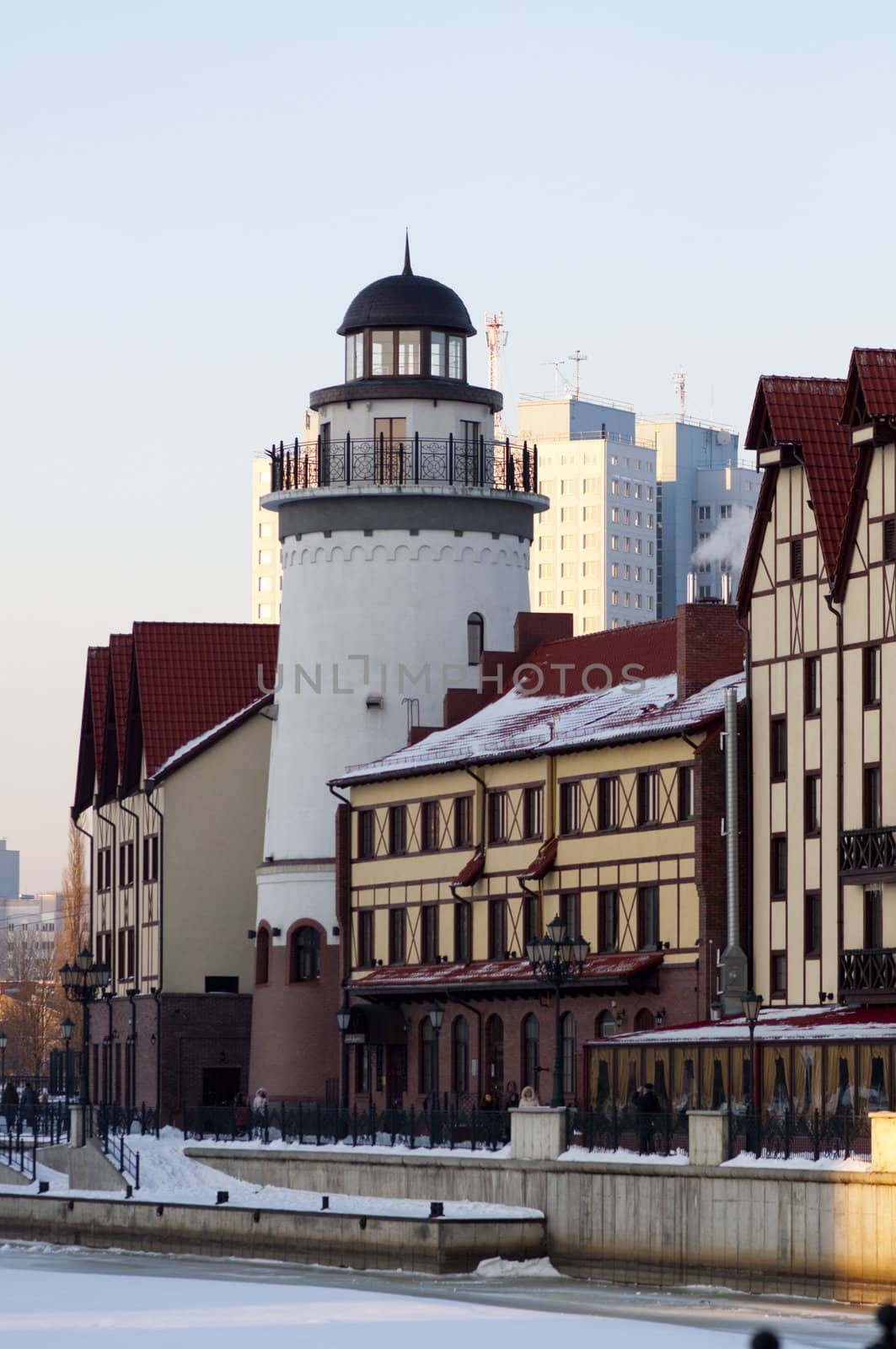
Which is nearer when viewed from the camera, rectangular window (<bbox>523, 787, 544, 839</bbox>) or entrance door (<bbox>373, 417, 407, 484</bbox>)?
rectangular window (<bbox>523, 787, 544, 839</bbox>)

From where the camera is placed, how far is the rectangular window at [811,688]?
67.7 metres

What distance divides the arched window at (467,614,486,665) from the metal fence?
58.5 ft

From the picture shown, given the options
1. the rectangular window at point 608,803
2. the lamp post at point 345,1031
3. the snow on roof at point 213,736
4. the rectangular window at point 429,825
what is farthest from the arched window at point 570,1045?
the snow on roof at point 213,736

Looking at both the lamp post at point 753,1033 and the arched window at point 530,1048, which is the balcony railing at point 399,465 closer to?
the arched window at point 530,1048

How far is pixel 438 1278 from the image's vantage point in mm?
54438

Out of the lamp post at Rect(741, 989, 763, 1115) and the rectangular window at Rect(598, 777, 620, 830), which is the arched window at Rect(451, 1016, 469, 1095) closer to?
the rectangular window at Rect(598, 777, 620, 830)

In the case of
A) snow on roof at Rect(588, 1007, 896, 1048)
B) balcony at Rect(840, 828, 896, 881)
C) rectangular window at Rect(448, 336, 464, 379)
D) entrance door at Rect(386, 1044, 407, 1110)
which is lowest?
entrance door at Rect(386, 1044, 407, 1110)

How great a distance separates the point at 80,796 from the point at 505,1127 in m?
51.8

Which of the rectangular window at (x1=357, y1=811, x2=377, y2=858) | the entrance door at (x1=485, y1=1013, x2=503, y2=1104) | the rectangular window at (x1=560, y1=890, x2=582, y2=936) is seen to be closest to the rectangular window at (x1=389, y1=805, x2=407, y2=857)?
the rectangular window at (x1=357, y1=811, x2=377, y2=858)

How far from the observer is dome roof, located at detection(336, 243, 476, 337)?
87250 millimetres

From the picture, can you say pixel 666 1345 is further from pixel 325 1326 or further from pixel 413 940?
pixel 413 940

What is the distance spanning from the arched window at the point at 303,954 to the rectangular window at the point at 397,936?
4289 millimetres

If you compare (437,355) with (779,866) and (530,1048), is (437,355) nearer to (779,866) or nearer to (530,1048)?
(530,1048)

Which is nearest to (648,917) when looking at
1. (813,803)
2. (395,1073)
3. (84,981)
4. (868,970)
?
(813,803)
